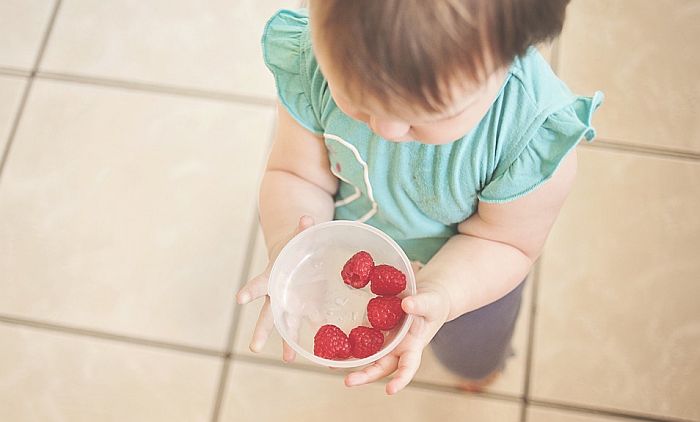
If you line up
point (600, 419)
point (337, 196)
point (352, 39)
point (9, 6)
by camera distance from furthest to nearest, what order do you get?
point (9, 6) → point (600, 419) → point (337, 196) → point (352, 39)

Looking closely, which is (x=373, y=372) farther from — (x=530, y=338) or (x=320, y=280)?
(x=530, y=338)

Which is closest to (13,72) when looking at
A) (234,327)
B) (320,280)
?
(234,327)

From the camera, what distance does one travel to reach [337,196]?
0.79 m

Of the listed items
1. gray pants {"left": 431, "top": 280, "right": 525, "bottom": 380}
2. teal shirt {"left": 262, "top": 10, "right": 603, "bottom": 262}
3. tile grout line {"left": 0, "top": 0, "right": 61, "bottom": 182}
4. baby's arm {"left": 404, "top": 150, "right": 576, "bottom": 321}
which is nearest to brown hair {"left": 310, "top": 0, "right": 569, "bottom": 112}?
teal shirt {"left": 262, "top": 10, "right": 603, "bottom": 262}

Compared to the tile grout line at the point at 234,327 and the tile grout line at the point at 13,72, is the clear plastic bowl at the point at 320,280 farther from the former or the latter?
the tile grout line at the point at 13,72

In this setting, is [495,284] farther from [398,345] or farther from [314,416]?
[314,416]

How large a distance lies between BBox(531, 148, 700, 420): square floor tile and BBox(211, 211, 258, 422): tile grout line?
420mm

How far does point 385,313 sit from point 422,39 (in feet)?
0.87

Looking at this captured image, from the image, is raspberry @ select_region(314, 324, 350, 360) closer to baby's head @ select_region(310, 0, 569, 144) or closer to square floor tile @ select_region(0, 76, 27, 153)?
baby's head @ select_region(310, 0, 569, 144)

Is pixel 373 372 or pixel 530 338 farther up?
pixel 373 372

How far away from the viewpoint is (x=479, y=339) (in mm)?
848

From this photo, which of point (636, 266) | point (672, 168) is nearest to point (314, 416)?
point (636, 266)

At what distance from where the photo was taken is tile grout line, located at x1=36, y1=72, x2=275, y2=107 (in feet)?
3.84

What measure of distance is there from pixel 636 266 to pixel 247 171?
23.1 inches
